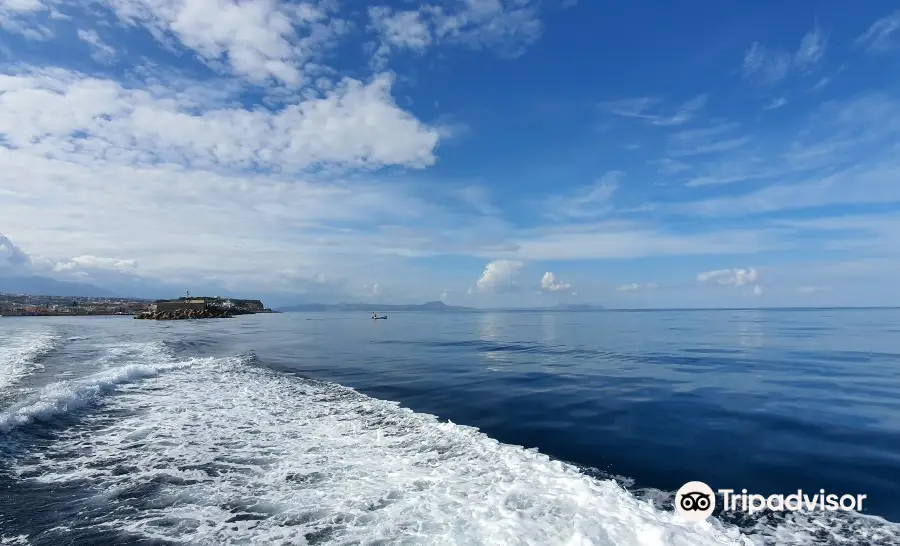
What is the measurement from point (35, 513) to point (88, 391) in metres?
9.69

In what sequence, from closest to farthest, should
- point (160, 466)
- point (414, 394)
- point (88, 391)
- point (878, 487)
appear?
point (878, 487)
point (160, 466)
point (88, 391)
point (414, 394)

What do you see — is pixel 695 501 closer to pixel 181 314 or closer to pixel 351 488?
pixel 351 488

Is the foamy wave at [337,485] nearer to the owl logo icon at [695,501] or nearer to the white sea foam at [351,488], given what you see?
the white sea foam at [351,488]

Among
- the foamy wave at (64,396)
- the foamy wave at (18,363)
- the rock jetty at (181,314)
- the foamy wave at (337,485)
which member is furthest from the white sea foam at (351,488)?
the rock jetty at (181,314)

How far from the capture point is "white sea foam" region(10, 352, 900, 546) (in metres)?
5.73

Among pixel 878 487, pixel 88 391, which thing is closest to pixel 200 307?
pixel 88 391

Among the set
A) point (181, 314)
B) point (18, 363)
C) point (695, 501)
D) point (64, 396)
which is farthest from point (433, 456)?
point (181, 314)

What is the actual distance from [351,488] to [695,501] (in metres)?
5.59

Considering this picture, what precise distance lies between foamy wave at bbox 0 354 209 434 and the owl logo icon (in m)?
13.7

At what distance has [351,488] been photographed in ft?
23.7

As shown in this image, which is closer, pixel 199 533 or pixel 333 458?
pixel 199 533

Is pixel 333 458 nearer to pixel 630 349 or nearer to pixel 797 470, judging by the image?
pixel 797 470

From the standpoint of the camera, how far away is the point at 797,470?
818 cm

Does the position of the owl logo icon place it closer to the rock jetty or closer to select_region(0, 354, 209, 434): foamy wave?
select_region(0, 354, 209, 434): foamy wave
